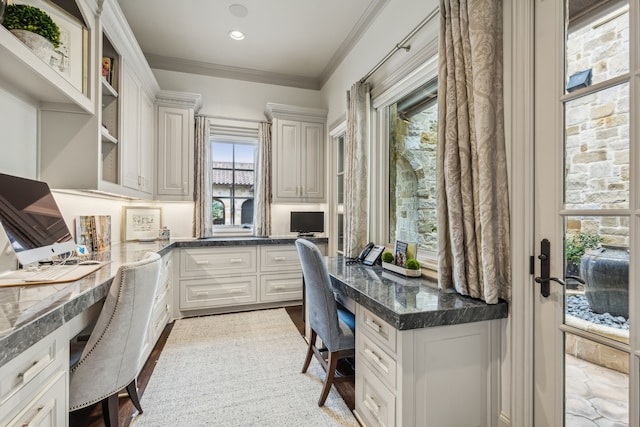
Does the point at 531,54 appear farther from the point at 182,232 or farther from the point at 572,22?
the point at 182,232

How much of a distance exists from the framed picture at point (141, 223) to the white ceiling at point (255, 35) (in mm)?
1764

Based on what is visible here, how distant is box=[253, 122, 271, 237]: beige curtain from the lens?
152 inches

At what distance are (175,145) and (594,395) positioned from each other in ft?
12.8

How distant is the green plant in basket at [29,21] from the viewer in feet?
4.59

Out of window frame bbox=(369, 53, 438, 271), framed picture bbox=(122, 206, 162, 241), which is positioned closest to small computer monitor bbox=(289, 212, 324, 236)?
window frame bbox=(369, 53, 438, 271)

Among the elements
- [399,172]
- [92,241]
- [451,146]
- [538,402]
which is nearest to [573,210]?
[451,146]

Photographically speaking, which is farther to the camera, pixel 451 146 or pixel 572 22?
pixel 451 146

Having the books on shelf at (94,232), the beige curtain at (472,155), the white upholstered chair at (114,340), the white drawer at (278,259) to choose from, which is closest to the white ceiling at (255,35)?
the beige curtain at (472,155)

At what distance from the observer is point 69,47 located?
174 cm

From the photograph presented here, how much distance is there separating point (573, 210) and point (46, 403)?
209cm

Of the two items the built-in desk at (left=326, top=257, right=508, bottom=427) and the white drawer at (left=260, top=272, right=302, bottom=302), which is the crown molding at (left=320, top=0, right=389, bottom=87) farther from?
the white drawer at (left=260, top=272, right=302, bottom=302)

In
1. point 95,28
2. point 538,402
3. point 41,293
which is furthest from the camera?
point 95,28

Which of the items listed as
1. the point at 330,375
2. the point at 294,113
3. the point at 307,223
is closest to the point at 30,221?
the point at 330,375

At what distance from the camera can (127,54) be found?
8.16ft
